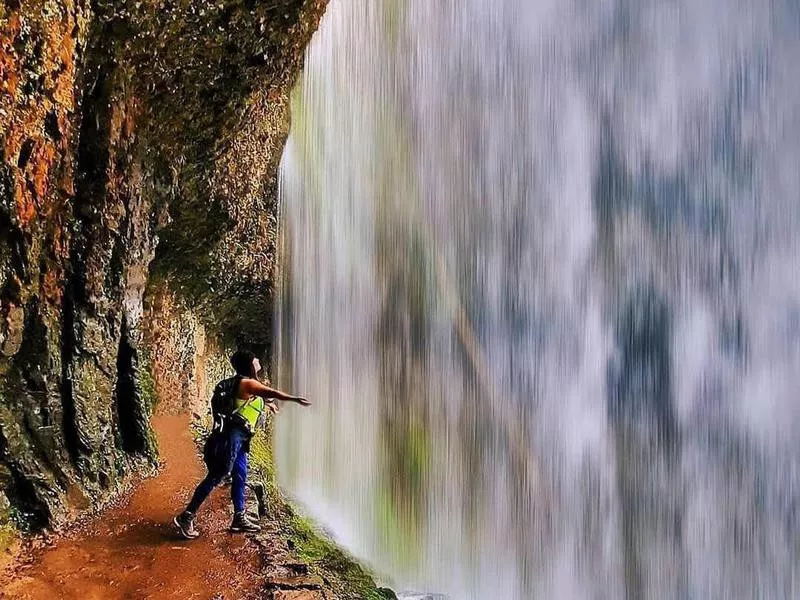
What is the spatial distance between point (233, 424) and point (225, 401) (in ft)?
0.71

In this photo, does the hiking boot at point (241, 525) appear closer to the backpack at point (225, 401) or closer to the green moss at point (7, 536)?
the backpack at point (225, 401)

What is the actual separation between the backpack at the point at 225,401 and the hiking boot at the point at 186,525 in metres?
0.81

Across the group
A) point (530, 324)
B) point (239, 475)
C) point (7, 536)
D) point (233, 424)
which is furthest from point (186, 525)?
point (530, 324)

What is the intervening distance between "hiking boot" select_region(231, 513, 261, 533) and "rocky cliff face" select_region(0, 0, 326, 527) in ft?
5.03

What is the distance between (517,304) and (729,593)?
28.7 ft

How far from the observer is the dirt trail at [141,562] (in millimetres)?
5199

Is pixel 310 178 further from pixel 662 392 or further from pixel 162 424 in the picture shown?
pixel 662 392

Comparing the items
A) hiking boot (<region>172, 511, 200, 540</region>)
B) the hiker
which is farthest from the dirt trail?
the hiker

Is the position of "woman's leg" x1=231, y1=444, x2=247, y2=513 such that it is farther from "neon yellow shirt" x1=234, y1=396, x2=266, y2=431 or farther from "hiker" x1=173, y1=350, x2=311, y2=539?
"neon yellow shirt" x1=234, y1=396, x2=266, y2=431

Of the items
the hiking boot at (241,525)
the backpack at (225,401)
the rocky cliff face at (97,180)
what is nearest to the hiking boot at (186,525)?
the hiking boot at (241,525)

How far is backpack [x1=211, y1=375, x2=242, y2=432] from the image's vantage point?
19.5 feet

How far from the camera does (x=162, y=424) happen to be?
1223 cm

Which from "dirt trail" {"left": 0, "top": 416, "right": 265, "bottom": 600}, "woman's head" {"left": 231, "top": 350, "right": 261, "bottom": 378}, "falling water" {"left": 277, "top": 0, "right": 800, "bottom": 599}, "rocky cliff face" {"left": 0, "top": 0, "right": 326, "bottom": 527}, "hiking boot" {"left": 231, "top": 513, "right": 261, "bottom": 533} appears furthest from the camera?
"falling water" {"left": 277, "top": 0, "right": 800, "bottom": 599}

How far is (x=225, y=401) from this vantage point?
602 centimetres
